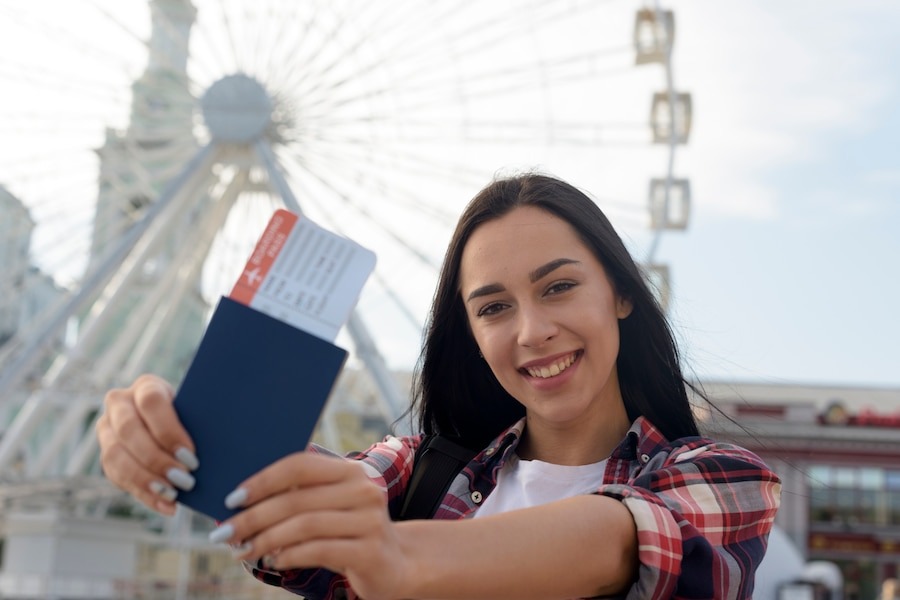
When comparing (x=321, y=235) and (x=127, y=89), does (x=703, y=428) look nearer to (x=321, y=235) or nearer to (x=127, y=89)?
(x=321, y=235)

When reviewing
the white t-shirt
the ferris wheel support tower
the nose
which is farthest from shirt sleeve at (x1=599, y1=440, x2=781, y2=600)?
the ferris wheel support tower

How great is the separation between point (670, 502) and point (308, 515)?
568 millimetres

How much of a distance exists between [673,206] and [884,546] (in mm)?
20603

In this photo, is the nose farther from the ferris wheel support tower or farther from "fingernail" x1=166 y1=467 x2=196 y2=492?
the ferris wheel support tower

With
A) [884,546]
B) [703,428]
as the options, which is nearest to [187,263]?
[703,428]

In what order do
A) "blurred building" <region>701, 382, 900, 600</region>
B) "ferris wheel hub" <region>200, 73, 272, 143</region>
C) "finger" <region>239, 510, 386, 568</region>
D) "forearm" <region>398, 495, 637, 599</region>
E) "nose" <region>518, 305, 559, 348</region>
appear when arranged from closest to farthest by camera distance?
"finger" <region>239, 510, 386, 568</region>, "forearm" <region>398, 495, 637, 599</region>, "nose" <region>518, 305, 559, 348</region>, "ferris wheel hub" <region>200, 73, 272, 143</region>, "blurred building" <region>701, 382, 900, 600</region>

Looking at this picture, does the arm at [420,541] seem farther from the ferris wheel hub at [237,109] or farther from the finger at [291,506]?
the ferris wheel hub at [237,109]

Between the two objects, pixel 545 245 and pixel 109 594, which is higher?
pixel 545 245

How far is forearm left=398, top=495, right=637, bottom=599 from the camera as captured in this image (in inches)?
→ 48.9

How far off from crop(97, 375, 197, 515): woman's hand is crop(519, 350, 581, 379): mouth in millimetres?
696

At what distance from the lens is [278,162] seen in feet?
45.6

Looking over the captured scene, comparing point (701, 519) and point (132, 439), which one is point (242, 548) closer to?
point (132, 439)

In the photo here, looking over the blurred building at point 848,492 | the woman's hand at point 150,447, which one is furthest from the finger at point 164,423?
the blurred building at point 848,492

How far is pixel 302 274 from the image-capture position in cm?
121
